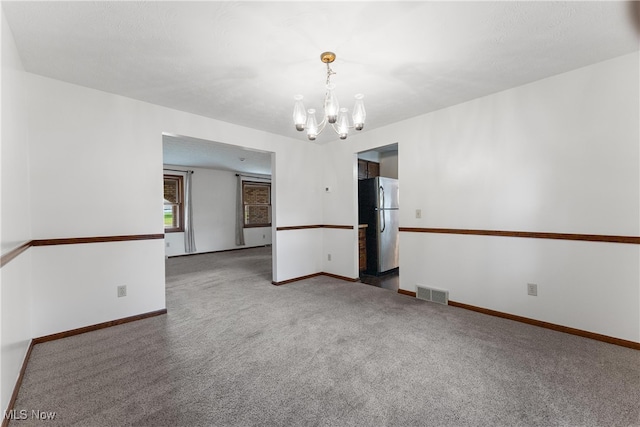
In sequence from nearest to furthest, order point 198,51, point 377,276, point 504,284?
1. point 198,51
2. point 504,284
3. point 377,276

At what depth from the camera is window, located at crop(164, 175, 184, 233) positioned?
22.5ft

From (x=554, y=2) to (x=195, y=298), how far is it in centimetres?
423

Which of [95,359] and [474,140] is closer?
[95,359]

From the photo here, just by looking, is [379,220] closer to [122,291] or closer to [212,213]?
[122,291]

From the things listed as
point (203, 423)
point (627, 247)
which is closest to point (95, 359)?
point (203, 423)

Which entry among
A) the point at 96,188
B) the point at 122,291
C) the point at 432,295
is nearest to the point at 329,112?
the point at 96,188

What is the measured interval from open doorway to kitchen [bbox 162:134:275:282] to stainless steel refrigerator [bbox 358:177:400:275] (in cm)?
219

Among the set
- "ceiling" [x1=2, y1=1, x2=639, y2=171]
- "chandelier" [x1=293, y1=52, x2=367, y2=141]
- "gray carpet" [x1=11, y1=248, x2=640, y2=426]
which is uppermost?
"ceiling" [x1=2, y1=1, x2=639, y2=171]

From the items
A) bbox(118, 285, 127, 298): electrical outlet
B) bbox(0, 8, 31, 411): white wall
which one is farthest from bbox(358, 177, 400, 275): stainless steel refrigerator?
bbox(0, 8, 31, 411): white wall

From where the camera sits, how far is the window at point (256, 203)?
8.27 m

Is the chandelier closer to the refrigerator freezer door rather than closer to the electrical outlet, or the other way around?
the electrical outlet

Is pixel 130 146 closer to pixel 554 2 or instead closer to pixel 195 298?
pixel 195 298

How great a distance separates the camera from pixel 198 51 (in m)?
1.92

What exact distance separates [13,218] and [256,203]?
22.6ft
